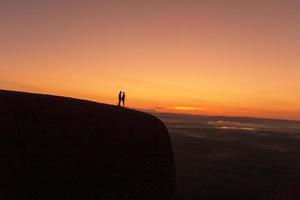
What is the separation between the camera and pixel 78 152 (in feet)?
40.4

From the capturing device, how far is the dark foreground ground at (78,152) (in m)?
11.2

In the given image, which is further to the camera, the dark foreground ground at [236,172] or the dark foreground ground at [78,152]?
the dark foreground ground at [236,172]

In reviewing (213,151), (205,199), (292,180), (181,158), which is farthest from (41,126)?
(213,151)

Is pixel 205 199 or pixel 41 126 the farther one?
pixel 205 199

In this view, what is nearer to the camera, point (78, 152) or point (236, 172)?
point (78, 152)

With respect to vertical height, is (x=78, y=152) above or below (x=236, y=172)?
above

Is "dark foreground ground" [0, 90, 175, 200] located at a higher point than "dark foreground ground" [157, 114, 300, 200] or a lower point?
higher

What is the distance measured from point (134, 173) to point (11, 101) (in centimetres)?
487

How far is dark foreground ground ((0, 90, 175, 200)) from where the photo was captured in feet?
36.7

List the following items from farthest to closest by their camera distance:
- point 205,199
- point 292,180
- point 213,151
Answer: point 213,151 → point 292,180 → point 205,199

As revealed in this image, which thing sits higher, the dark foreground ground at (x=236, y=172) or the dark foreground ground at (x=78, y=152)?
the dark foreground ground at (x=78, y=152)

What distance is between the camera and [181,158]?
36.0 meters

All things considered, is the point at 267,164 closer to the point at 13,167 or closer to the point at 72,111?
the point at 72,111

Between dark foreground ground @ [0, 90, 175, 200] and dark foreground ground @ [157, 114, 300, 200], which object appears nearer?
dark foreground ground @ [0, 90, 175, 200]
